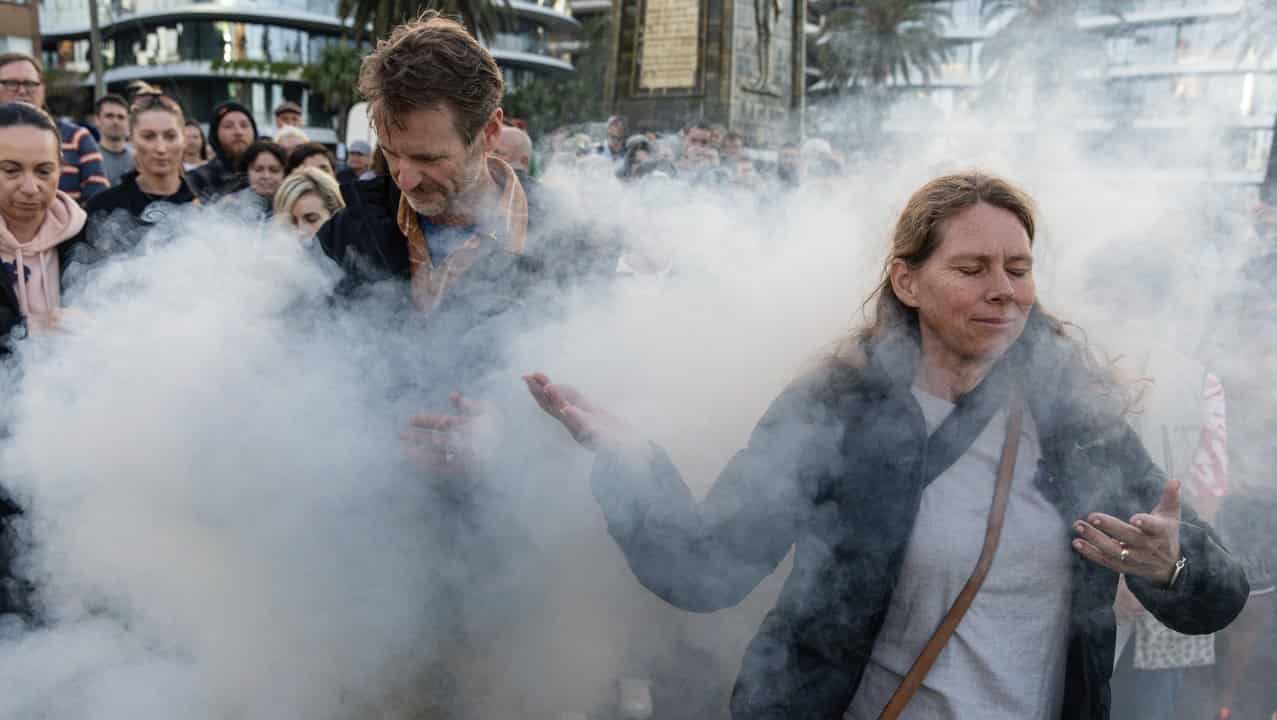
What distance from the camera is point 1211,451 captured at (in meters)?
2.95

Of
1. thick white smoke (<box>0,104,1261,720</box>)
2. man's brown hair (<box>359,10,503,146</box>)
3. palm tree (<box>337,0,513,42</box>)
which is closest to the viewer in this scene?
man's brown hair (<box>359,10,503,146</box>)

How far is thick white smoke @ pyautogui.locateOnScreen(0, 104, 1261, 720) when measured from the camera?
207 centimetres

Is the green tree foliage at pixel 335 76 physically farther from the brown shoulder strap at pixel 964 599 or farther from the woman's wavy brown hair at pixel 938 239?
the brown shoulder strap at pixel 964 599

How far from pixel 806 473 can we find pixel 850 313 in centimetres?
91

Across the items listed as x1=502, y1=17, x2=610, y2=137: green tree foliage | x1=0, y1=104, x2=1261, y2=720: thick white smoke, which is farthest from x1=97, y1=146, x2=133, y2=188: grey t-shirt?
x1=502, y1=17, x2=610, y2=137: green tree foliage

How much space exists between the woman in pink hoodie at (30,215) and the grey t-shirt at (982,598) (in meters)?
2.18

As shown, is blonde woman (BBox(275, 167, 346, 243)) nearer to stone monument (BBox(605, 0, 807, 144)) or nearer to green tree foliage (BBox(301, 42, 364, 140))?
stone monument (BBox(605, 0, 807, 144))

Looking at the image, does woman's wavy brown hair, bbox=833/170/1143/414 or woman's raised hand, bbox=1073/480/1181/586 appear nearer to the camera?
woman's raised hand, bbox=1073/480/1181/586

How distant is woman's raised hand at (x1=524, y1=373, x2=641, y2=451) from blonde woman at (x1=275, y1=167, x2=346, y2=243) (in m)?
2.03

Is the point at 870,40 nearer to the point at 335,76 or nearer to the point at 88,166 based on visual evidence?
the point at 88,166

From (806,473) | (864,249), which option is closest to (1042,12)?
(864,249)

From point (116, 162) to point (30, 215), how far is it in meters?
3.75

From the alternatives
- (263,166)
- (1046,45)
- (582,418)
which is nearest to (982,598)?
(582,418)

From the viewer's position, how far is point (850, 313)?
8.32 ft
